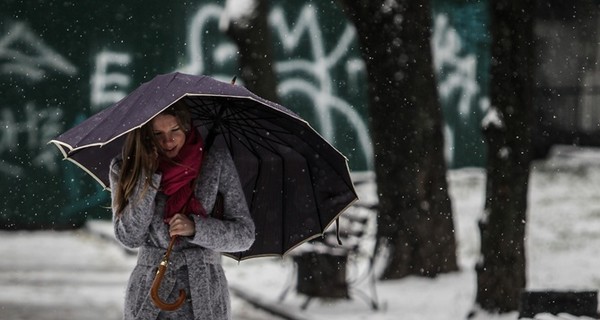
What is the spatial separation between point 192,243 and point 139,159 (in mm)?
412

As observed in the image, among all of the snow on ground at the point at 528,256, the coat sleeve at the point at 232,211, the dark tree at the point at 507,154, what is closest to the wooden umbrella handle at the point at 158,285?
the coat sleeve at the point at 232,211

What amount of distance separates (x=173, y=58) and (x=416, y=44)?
803 cm

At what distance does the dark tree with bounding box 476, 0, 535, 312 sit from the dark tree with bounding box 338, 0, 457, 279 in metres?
2.27

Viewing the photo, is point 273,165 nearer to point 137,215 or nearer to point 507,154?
point 137,215

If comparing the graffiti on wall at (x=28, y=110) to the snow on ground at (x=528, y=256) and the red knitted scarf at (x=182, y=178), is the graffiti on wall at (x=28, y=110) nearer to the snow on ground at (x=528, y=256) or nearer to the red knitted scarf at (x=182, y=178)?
the snow on ground at (x=528, y=256)

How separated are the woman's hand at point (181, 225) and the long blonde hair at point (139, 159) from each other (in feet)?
0.50

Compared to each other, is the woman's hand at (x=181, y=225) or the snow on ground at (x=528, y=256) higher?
the woman's hand at (x=181, y=225)

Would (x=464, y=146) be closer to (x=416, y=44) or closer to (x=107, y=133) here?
(x=416, y=44)

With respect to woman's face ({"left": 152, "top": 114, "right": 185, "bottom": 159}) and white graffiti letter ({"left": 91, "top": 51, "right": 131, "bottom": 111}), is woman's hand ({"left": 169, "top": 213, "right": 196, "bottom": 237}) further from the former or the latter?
white graffiti letter ({"left": 91, "top": 51, "right": 131, "bottom": 111})

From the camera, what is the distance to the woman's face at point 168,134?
4871mm

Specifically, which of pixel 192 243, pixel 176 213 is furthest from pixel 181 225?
pixel 192 243

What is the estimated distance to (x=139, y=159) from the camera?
4805 millimetres

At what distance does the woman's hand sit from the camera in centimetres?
479

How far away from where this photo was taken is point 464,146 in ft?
76.4
